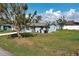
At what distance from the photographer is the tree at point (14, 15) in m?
5.85

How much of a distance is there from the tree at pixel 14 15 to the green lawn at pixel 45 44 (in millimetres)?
217

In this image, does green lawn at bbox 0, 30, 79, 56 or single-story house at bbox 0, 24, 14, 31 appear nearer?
green lawn at bbox 0, 30, 79, 56

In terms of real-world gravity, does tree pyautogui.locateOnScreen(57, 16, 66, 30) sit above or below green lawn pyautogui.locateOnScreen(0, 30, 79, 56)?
above

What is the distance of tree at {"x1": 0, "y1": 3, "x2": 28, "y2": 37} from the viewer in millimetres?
5848

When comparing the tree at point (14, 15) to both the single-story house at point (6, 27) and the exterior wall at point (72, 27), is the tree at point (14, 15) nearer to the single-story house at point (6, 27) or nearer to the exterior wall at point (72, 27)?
the single-story house at point (6, 27)

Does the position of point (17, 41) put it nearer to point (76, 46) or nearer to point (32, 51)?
point (32, 51)

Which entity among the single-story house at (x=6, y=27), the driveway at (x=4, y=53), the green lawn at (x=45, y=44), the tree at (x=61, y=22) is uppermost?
the tree at (x=61, y=22)

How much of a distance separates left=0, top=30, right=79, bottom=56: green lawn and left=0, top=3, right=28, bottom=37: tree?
0.22 metres

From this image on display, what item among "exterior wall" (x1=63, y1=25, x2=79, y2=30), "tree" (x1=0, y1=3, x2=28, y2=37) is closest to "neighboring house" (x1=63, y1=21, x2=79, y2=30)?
"exterior wall" (x1=63, y1=25, x2=79, y2=30)

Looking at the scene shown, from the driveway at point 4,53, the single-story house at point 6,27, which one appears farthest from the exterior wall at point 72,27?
the driveway at point 4,53

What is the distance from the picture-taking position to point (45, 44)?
228 inches

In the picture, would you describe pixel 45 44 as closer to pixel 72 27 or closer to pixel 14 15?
pixel 72 27

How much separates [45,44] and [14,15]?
24.8 inches

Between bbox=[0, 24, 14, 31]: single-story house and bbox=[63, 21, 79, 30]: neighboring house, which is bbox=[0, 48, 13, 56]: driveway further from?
bbox=[63, 21, 79, 30]: neighboring house
